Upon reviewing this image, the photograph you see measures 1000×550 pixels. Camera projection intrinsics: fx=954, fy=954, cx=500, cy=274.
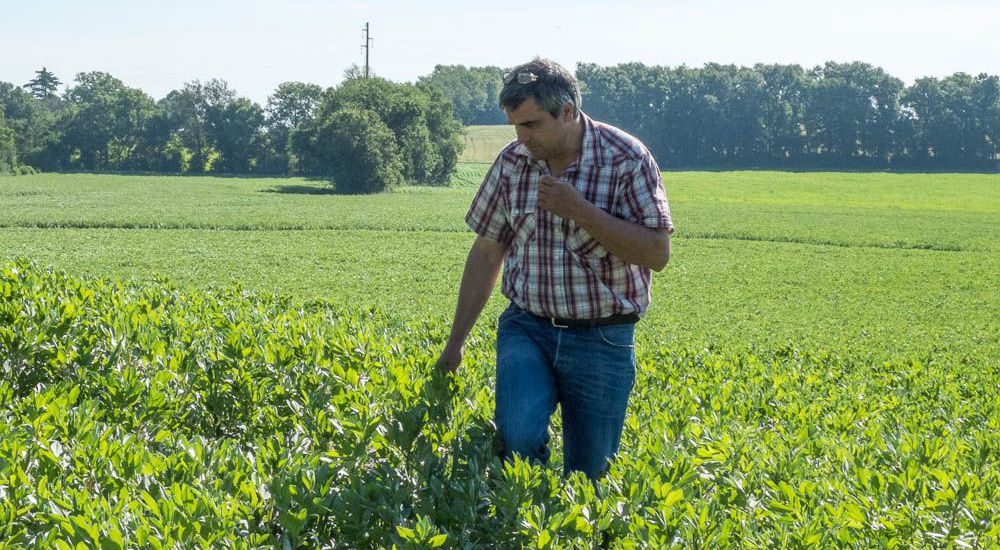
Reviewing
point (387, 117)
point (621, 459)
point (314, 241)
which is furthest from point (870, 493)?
point (387, 117)

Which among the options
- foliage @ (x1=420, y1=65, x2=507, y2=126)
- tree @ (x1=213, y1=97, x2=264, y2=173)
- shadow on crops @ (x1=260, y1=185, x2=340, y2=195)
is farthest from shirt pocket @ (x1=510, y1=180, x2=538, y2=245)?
foliage @ (x1=420, y1=65, x2=507, y2=126)

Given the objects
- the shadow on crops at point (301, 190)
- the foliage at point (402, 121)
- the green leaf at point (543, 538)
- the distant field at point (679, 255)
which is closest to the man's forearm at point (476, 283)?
the green leaf at point (543, 538)

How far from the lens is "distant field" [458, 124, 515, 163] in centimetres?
10425

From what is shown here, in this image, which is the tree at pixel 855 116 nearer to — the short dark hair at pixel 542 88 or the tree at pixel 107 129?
the tree at pixel 107 129

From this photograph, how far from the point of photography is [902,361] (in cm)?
1158

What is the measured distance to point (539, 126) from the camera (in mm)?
3982

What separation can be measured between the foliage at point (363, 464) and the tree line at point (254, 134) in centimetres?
6069

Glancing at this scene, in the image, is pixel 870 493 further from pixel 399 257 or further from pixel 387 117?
pixel 387 117

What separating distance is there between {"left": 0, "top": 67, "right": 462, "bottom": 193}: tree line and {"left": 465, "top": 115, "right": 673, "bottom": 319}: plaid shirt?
6201 cm

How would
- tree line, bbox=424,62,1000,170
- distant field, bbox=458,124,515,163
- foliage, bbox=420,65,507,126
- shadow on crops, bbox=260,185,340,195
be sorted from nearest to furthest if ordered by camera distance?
shadow on crops, bbox=260,185,340,195 → tree line, bbox=424,62,1000,170 → distant field, bbox=458,124,515,163 → foliage, bbox=420,65,507,126

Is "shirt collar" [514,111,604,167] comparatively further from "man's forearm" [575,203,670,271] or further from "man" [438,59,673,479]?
"man's forearm" [575,203,670,271]

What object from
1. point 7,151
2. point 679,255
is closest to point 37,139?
point 7,151

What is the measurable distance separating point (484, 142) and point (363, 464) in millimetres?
111242

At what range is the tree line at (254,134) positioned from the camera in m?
66.6
